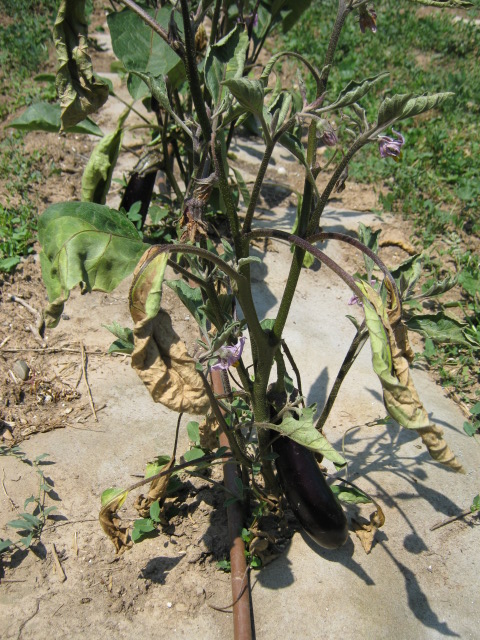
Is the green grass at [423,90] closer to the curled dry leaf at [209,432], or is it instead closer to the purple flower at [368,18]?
the purple flower at [368,18]

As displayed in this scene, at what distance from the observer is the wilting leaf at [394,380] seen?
1123mm

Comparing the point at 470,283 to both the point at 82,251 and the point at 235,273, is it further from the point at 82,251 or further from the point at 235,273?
the point at 82,251

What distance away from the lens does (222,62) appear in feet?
4.87

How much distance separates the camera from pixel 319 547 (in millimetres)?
1854

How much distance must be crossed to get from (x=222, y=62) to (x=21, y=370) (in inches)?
54.6

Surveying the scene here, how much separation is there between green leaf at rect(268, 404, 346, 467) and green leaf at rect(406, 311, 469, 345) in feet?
1.14

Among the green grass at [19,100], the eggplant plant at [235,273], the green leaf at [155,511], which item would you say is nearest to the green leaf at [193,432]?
the eggplant plant at [235,273]

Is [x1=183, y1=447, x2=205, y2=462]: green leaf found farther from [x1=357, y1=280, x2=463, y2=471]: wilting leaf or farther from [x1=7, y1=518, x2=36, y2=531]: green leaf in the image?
[x1=357, y1=280, x2=463, y2=471]: wilting leaf

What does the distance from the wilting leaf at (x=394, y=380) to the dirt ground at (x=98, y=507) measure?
2.52ft

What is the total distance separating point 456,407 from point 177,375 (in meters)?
1.50

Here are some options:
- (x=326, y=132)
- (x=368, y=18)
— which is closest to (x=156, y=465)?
(x=326, y=132)

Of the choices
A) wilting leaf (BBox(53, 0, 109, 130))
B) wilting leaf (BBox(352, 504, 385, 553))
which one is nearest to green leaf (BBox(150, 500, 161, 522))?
wilting leaf (BBox(352, 504, 385, 553))

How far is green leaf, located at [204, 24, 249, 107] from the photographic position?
1445 millimetres

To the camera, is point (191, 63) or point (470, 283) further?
point (470, 283)
